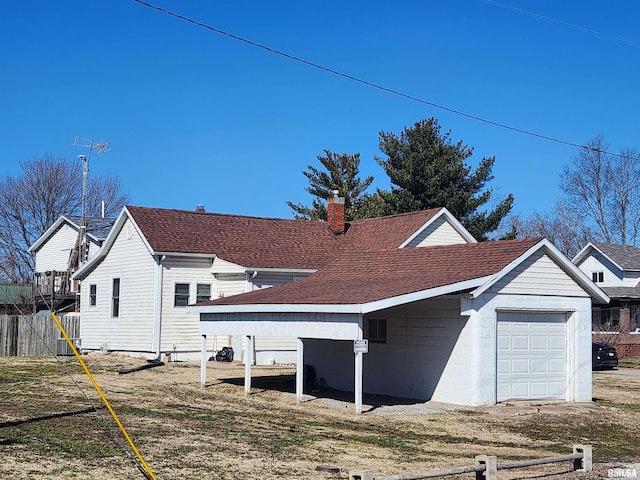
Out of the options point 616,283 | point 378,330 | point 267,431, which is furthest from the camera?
point 616,283

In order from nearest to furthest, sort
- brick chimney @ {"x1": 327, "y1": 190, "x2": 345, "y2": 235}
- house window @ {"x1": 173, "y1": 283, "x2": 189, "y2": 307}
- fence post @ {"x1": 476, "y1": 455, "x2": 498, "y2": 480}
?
fence post @ {"x1": 476, "y1": 455, "x2": 498, "y2": 480} < house window @ {"x1": 173, "y1": 283, "x2": 189, "y2": 307} < brick chimney @ {"x1": 327, "y1": 190, "x2": 345, "y2": 235}

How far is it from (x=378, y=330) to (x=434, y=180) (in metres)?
31.2

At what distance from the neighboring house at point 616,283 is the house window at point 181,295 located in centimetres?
2747

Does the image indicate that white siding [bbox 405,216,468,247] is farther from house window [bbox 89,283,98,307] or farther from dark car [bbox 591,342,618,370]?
house window [bbox 89,283,98,307]

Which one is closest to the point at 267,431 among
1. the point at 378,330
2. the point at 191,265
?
the point at 378,330

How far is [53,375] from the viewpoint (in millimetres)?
27484

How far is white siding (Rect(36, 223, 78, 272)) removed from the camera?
5297 centimetres

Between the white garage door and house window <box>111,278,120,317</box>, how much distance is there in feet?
62.7

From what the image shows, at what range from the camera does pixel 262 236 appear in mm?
36438

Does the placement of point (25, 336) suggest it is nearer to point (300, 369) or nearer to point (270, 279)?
point (270, 279)

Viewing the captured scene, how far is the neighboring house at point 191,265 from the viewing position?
32938 millimetres

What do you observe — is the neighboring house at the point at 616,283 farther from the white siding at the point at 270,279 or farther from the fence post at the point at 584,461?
the fence post at the point at 584,461

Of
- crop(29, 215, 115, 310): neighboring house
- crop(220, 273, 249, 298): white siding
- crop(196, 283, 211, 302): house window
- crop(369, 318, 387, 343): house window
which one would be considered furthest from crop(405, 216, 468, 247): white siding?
crop(29, 215, 115, 310): neighboring house

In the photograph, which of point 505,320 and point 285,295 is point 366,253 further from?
point 505,320
